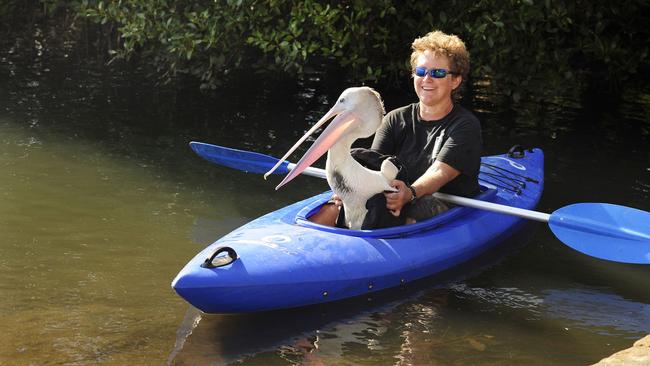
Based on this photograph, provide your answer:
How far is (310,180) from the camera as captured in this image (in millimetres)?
6691

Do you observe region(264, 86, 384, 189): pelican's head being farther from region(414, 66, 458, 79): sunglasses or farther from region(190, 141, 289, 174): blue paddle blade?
region(190, 141, 289, 174): blue paddle blade

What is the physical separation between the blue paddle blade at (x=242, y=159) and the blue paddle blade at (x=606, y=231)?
172cm

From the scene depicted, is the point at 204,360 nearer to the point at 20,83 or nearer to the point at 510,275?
the point at 510,275

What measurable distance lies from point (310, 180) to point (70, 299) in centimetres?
259

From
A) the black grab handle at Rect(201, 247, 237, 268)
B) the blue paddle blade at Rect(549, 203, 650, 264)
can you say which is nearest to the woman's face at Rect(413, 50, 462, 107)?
the blue paddle blade at Rect(549, 203, 650, 264)

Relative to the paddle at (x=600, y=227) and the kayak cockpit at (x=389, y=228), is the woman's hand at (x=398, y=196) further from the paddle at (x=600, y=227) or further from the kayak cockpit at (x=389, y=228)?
the paddle at (x=600, y=227)

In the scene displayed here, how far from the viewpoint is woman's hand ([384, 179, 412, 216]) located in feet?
15.4

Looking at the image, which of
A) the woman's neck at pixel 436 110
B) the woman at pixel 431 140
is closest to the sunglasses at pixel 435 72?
the woman at pixel 431 140

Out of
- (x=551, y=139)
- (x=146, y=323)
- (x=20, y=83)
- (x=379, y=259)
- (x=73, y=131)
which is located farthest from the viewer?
(x=20, y=83)

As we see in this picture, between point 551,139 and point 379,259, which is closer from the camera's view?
point 379,259

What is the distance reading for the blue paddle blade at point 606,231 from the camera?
15.3ft

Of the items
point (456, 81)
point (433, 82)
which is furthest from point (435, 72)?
point (456, 81)

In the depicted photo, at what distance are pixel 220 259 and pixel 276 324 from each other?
1.35 feet

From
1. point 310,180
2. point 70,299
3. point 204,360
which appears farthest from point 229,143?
point 204,360
